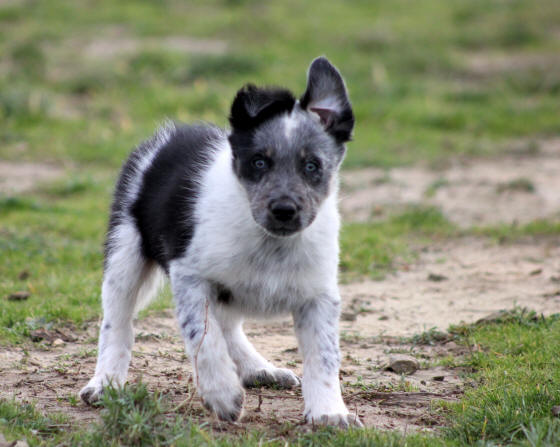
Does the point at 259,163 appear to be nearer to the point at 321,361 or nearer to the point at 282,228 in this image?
the point at 282,228

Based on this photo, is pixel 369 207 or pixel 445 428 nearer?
pixel 445 428

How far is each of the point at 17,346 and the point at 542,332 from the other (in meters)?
3.55

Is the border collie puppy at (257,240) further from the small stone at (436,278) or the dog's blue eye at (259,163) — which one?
the small stone at (436,278)

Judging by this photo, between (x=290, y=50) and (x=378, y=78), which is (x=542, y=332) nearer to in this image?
(x=378, y=78)

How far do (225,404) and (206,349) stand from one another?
11.7 inches

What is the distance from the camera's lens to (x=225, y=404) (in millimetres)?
4336

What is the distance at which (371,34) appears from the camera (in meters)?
16.9

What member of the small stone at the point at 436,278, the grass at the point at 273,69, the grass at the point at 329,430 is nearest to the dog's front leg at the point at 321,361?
the grass at the point at 329,430

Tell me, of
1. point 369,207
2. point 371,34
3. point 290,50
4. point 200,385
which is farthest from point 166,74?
point 200,385

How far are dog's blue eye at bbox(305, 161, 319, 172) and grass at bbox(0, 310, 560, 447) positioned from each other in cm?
138

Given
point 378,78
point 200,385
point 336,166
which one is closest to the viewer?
point 200,385

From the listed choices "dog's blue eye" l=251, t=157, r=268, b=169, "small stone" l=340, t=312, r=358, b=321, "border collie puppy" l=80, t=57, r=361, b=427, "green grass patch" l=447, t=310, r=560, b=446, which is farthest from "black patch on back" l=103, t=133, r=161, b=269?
"green grass patch" l=447, t=310, r=560, b=446

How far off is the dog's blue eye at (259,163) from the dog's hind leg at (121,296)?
1114mm

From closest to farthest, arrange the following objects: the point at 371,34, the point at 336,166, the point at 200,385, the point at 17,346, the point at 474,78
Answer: the point at 200,385 < the point at 336,166 < the point at 17,346 < the point at 474,78 < the point at 371,34
